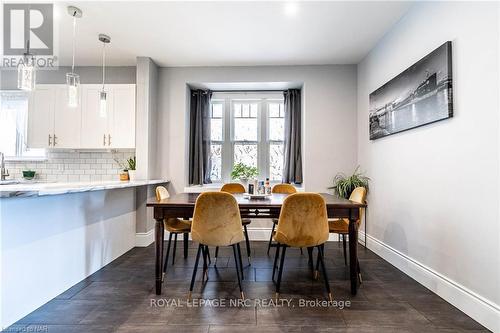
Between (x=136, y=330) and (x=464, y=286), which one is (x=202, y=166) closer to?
(x=136, y=330)

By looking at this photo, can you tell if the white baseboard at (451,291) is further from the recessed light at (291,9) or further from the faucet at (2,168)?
the faucet at (2,168)

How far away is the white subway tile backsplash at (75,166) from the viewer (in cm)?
418

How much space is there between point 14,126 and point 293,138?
4548 millimetres

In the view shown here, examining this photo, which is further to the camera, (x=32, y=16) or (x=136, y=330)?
(x=32, y=16)

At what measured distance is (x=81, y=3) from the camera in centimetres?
259

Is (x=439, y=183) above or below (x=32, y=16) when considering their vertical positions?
below

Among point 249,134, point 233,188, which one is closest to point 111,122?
point 233,188

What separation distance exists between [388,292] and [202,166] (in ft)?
10.4

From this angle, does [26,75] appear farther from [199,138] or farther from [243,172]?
[243,172]

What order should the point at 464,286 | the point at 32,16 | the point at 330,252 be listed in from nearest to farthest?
the point at 464,286 < the point at 32,16 < the point at 330,252

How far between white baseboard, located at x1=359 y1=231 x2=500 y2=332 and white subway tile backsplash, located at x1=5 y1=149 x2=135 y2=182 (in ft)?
13.4

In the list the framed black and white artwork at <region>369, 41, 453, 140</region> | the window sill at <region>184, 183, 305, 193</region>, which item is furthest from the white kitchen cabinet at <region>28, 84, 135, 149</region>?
the framed black and white artwork at <region>369, 41, 453, 140</region>

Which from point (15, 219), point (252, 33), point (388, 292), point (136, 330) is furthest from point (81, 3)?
point (388, 292)

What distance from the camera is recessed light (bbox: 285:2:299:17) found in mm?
2570
